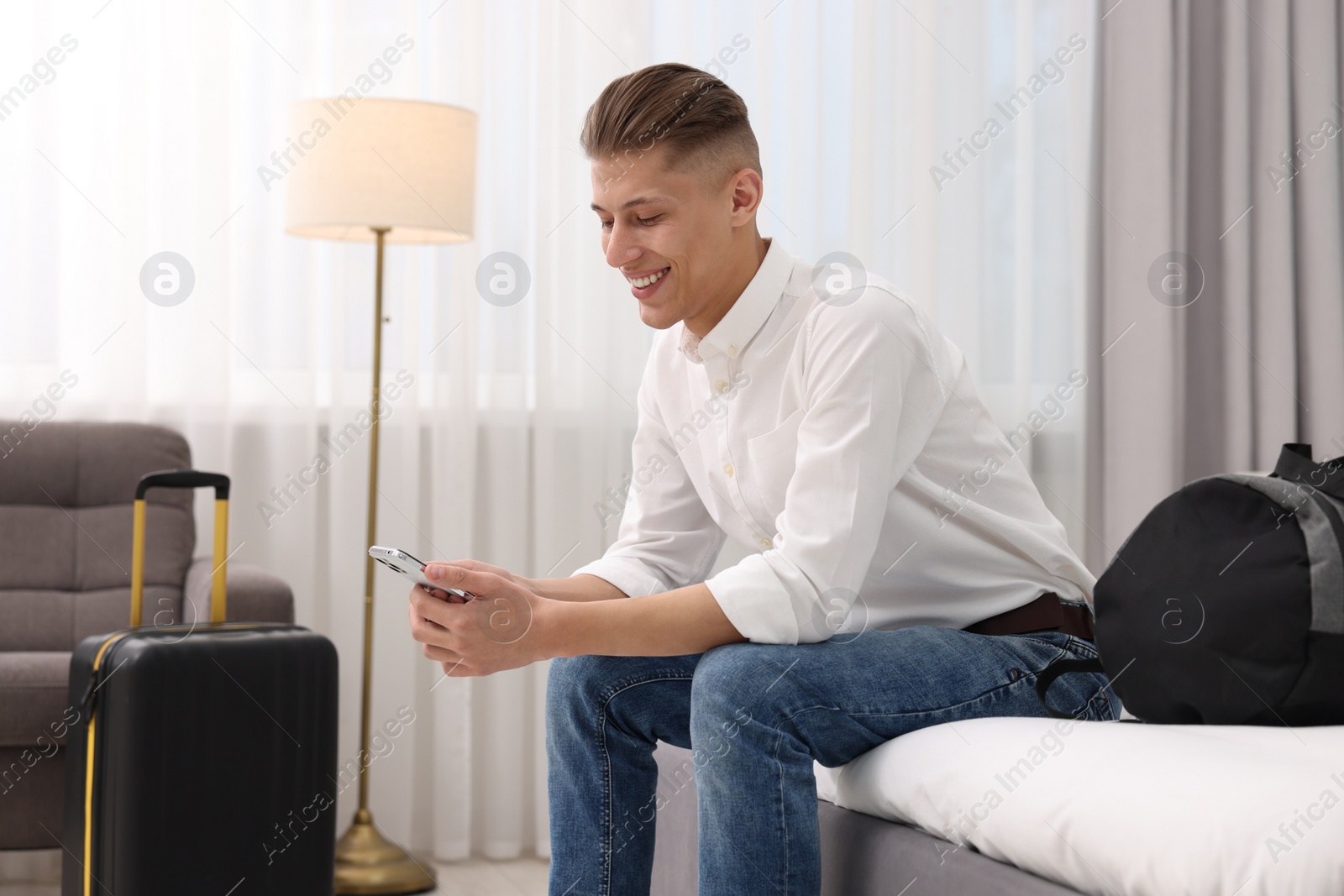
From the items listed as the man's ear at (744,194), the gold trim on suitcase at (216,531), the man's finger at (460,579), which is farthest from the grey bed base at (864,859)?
the gold trim on suitcase at (216,531)

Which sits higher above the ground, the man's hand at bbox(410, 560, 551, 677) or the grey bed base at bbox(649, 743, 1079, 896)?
the man's hand at bbox(410, 560, 551, 677)

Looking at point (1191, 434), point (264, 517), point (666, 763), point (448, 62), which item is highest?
point (448, 62)

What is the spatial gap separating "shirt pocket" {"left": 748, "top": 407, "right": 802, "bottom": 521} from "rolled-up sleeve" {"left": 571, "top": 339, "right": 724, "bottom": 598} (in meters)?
0.19

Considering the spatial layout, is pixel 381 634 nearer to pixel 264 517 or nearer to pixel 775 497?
pixel 264 517

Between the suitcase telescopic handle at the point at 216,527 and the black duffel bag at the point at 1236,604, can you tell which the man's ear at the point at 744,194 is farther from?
the suitcase telescopic handle at the point at 216,527

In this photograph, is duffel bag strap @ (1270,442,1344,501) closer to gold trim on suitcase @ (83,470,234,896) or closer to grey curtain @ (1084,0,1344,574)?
gold trim on suitcase @ (83,470,234,896)

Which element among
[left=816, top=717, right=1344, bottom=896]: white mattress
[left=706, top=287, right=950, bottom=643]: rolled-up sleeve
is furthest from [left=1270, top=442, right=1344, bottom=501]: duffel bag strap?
[left=706, top=287, right=950, bottom=643]: rolled-up sleeve

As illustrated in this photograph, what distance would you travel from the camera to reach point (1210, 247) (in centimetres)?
295

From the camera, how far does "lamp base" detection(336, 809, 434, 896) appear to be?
2205 millimetres

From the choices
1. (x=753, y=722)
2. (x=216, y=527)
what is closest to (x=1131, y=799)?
(x=753, y=722)

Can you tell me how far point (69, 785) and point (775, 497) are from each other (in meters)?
1.14

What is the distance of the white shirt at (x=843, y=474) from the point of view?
1.09m

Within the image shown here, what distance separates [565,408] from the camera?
2648mm

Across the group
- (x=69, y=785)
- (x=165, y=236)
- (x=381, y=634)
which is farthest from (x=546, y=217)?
(x=69, y=785)
